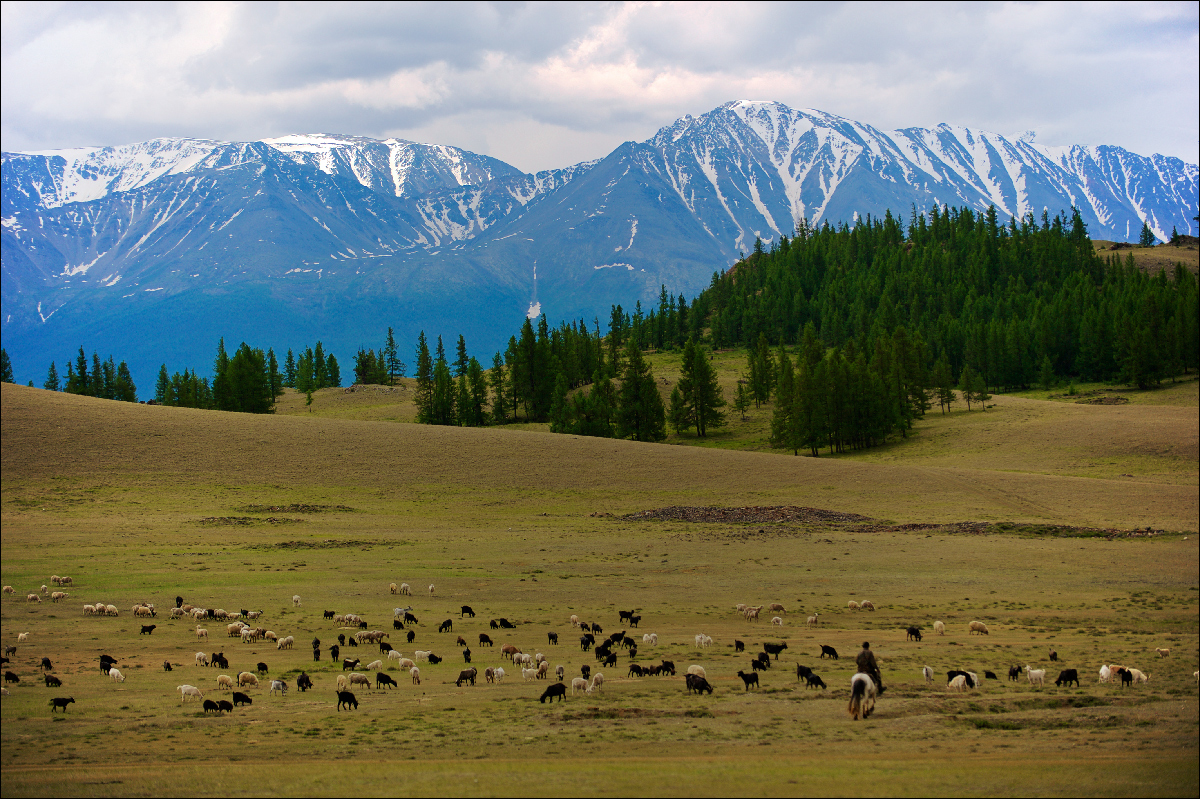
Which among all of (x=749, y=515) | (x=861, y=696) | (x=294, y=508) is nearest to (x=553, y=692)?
(x=861, y=696)

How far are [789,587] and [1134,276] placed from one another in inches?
5679

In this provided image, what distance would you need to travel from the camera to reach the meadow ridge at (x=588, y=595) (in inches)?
691

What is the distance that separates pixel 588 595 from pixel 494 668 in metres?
12.2

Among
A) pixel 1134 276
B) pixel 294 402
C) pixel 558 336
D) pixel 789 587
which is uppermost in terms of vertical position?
pixel 1134 276

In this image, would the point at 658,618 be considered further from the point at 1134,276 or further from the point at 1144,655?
the point at 1134,276

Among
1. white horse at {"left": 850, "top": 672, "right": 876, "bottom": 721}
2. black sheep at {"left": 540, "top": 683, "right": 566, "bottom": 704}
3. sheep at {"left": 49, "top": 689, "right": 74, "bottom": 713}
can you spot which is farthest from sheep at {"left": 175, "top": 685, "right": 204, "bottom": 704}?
white horse at {"left": 850, "top": 672, "right": 876, "bottom": 721}

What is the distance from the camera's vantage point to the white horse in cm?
1967

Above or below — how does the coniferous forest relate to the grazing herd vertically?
above

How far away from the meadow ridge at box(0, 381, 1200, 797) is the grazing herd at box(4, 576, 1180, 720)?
15.7 inches

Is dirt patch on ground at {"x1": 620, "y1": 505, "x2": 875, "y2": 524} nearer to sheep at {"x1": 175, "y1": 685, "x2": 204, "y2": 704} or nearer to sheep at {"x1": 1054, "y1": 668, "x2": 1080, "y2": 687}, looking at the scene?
sheep at {"x1": 1054, "y1": 668, "x2": 1080, "y2": 687}

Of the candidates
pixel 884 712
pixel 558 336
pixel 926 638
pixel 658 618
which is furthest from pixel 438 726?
pixel 558 336

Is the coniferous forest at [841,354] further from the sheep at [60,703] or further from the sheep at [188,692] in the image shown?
the sheep at [60,703]

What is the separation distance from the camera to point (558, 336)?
140625 millimetres

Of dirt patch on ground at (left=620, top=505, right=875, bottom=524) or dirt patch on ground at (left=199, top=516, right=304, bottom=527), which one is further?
Answer: dirt patch on ground at (left=620, top=505, right=875, bottom=524)
